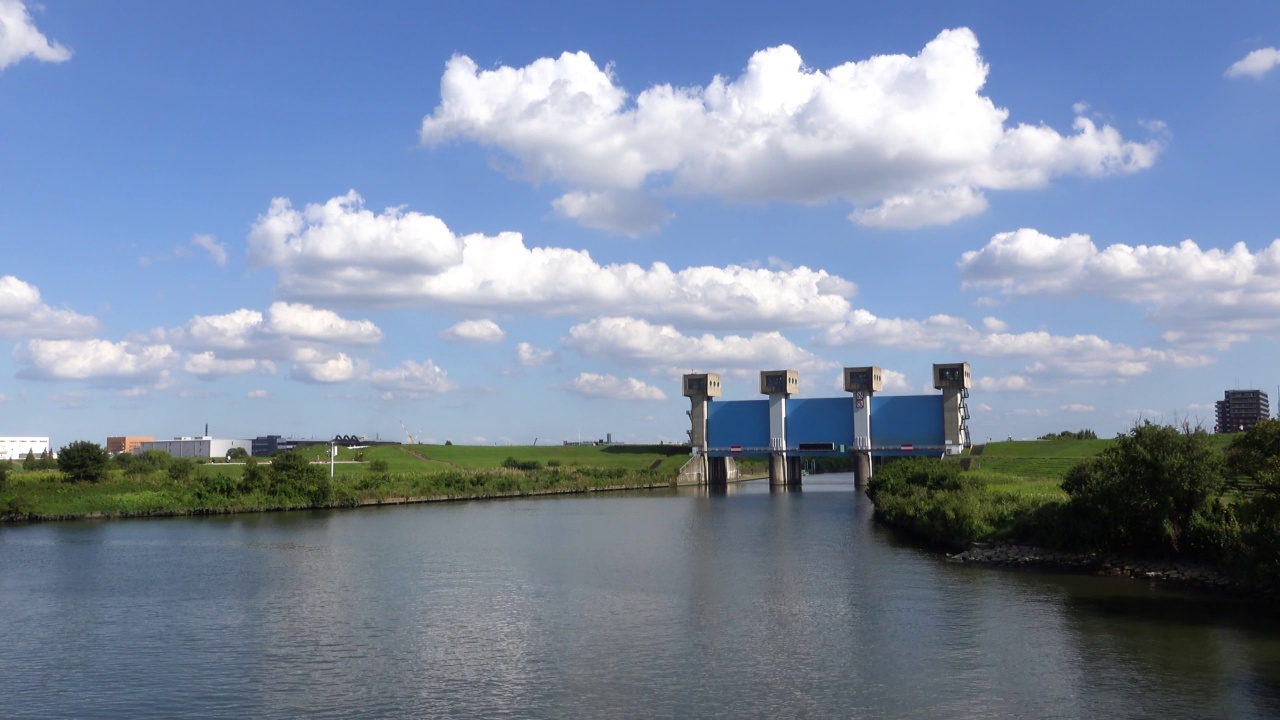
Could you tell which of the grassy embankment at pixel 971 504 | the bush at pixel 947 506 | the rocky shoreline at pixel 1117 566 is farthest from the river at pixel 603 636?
the grassy embankment at pixel 971 504

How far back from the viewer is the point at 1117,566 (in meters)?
39.6

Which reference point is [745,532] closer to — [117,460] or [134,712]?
[134,712]

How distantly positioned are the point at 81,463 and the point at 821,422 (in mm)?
82017

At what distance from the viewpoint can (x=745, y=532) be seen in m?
61.9

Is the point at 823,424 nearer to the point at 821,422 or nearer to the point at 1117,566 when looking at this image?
the point at 821,422

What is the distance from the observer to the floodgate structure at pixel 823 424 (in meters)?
115

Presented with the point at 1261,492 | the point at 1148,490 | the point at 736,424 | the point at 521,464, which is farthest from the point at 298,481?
the point at 1261,492

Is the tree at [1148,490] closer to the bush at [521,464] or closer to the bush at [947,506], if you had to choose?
the bush at [947,506]

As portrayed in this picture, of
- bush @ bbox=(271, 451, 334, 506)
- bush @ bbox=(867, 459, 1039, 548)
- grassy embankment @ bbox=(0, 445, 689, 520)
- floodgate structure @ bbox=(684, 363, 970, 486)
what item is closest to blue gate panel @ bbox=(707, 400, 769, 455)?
floodgate structure @ bbox=(684, 363, 970, 486)

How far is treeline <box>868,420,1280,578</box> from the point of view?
32.2 m

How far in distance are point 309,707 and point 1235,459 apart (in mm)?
33936

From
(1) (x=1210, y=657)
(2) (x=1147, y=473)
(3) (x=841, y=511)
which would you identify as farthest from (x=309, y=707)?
(3) (x=841, y=511)

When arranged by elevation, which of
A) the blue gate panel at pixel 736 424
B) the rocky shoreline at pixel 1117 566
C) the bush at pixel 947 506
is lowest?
the rocky shoreline at pixel 1117 566

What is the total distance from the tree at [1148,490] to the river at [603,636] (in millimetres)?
3572
